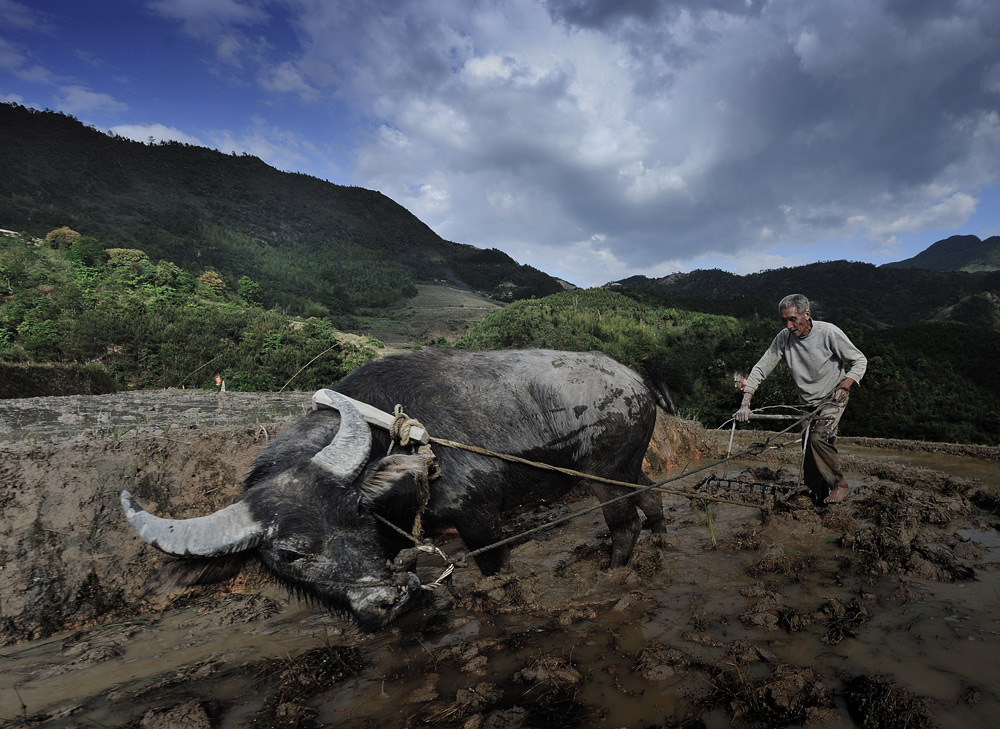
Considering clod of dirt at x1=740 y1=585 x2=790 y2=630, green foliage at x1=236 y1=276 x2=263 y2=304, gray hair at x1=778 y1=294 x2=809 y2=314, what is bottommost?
clod of dirt at x1=740 y1=585 x2=790 y2=630

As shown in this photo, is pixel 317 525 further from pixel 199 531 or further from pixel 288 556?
pixel 199 531

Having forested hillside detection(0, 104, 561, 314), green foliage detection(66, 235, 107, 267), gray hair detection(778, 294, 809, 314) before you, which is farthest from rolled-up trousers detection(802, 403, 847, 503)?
forested hillside detection(0, 104, 561, 314)

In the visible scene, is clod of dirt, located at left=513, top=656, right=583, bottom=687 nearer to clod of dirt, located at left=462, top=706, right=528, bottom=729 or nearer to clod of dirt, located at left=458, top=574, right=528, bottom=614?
clod of dirt, located at left=462, top=706, right=528, bottom=729

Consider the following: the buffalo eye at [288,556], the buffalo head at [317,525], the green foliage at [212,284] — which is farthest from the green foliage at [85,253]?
the buffalo eye at [288,556]

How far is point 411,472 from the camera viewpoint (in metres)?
2.71

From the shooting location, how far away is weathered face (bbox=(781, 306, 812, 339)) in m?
4.40

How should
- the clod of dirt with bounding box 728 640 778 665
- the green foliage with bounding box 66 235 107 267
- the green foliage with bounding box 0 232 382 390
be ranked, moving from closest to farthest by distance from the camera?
the clod of dirt with bounding box 728 640 778 665, the green foliage with bounding box 0 232 382 390, the green foliage with bounding box 66 235 107 267

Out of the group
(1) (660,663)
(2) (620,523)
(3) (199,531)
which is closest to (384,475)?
(3) (199,531)

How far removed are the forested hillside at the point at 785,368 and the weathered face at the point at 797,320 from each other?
446 cm

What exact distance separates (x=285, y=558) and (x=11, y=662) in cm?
213

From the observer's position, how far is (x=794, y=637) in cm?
248

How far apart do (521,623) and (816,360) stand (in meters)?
4.00

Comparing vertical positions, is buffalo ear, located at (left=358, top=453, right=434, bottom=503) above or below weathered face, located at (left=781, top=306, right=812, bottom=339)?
below

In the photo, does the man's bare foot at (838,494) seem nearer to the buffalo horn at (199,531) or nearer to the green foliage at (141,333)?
the buffalo horn at (199,531)
